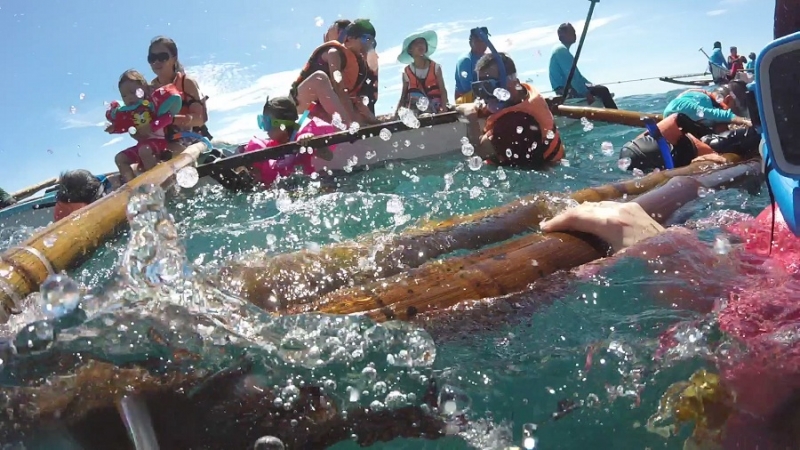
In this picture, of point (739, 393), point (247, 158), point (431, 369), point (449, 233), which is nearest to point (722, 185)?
point (449, 233)

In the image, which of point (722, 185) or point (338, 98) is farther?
point (338, 98)

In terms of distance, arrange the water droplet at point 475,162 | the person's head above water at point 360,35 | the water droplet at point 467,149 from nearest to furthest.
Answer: the water droplet at point 475,162 → the water droplet at point 467,149 → the person's head above water at point 360,35

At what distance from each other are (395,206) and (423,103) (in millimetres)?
5710

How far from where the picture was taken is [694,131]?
21.0 ft

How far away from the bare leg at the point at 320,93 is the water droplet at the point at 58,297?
6.29 meters

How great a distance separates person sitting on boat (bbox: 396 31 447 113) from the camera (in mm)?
11039

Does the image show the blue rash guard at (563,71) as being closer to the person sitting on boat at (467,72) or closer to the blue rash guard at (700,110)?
the person sitting on boat at (467,72)

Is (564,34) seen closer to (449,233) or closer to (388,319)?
(449,233)

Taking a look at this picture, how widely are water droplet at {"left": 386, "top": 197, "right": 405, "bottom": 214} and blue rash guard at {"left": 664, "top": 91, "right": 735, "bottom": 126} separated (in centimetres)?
328

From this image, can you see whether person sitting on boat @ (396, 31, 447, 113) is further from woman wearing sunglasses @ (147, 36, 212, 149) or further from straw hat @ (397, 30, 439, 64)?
woman wearing sunglasses @ (147, 36, 212, 149)

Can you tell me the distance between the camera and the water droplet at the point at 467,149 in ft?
25.4

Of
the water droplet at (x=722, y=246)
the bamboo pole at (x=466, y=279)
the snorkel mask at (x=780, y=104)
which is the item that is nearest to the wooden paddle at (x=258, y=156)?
the bamboo pole at (x=466, y=279)

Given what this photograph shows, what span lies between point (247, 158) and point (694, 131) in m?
4.75

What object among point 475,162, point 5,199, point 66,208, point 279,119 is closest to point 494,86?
point 475,162
